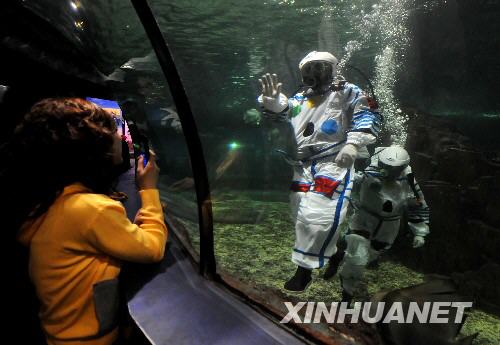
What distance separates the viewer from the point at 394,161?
4.43 m

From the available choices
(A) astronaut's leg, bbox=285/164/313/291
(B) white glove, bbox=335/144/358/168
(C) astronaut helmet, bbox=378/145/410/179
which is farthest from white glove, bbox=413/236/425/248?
(B) white glove, bbox=335/144/358/168

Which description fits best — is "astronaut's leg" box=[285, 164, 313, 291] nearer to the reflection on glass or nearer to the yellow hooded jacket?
the reflection on glass

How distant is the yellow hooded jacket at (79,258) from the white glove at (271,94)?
2.59 meters

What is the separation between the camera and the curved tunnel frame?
1.49 meters

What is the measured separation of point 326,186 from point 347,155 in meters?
0.42

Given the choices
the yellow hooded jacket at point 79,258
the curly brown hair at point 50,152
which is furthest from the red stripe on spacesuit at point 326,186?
the curly brown hair at point 50,152

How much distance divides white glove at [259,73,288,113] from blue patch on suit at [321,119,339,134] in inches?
24.5

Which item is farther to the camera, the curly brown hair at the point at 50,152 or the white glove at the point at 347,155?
the white glove at the point at 347,155

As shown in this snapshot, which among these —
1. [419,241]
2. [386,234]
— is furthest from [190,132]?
[419,241]

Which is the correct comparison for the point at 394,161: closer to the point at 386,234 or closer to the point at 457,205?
the point at 386,234

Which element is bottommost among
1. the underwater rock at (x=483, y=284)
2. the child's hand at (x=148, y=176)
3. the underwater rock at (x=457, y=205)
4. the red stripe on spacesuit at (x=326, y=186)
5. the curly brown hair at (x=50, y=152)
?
the underwater rock at (x=483, y=284)

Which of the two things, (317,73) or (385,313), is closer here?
(385,313)

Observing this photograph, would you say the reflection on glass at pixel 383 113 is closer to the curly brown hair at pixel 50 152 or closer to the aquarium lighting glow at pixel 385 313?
the aquarium lighting glow at pixel 385 313

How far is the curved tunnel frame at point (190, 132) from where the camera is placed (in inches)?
58.8
